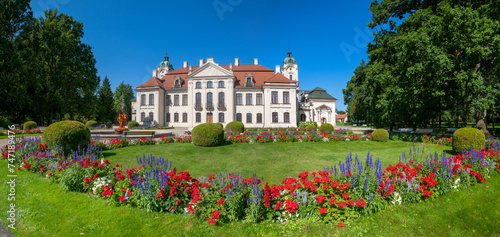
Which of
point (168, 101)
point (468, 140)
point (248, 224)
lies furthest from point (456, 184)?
point (168, 101)

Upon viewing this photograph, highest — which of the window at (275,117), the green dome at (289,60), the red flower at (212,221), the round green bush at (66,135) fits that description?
the green dome at (289,60)

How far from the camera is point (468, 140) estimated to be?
932 centimetres

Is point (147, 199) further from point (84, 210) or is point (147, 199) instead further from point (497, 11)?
point (497, 11)

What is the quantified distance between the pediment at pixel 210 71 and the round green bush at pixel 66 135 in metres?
28.8

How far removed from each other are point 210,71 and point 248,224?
3588 cm

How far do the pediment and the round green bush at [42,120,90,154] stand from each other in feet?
94.6

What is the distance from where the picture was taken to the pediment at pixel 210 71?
122 feet

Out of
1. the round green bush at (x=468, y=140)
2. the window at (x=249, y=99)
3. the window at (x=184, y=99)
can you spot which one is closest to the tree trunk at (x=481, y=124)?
the round green bush at (x=468, y=140)

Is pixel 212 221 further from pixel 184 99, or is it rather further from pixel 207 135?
pixel 184 99

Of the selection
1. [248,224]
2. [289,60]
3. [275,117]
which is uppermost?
[289,60]

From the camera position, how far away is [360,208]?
383 centimetres

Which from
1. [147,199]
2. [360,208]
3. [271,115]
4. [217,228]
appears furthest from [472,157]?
[271,115]

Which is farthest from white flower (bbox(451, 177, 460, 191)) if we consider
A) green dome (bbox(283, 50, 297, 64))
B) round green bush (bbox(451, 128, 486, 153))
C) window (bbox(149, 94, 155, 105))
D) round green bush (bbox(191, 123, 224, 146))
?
green dome (bbox(283, 50, 297, 64))

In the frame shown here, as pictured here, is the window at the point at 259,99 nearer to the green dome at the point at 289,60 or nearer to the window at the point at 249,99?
the window at the point at 249,99
